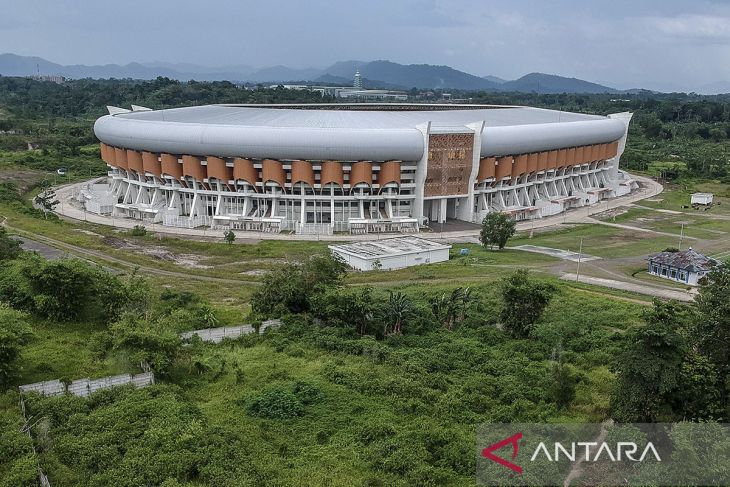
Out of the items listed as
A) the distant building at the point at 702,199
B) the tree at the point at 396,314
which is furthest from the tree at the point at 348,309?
the distant building at the point at 702,199

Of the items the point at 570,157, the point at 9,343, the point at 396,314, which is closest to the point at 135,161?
the point at 396,314

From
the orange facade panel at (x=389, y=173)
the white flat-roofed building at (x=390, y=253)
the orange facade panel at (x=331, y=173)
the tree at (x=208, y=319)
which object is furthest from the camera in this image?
the orange facade panel at (x=389, y=173)

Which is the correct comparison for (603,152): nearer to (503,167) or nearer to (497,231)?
(503,167)

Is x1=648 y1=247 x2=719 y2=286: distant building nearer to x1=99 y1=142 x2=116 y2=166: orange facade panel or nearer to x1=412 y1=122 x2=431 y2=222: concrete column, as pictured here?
x1=412 y1=122 x2=431 y2=222: concrete column

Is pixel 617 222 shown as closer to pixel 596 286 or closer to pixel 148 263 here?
pixel 596 286

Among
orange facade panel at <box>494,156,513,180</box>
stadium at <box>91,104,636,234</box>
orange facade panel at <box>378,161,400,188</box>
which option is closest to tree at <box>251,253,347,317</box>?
stadium at <box>91,104,636,234</box>

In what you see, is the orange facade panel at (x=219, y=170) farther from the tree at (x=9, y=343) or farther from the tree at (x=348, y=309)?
the tree at (x=9, y=343)
